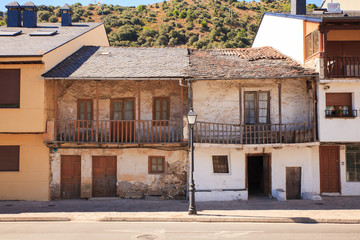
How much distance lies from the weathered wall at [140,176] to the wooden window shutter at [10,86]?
3.24 m

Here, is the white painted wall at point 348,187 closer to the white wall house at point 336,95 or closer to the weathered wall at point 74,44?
the white wall house at point 336,95

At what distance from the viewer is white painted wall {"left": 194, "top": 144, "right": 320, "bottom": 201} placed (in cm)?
1569

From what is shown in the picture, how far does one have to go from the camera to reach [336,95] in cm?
1559

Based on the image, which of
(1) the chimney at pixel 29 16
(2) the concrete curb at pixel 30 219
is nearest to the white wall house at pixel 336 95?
(2) the concrete curb at pixel 30 219

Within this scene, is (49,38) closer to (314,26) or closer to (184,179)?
(184,179)

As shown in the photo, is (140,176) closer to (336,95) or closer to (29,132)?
(29,132)

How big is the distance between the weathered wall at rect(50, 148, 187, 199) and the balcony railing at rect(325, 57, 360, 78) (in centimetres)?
795

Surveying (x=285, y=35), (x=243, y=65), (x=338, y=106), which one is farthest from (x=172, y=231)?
(x=285, y=35)

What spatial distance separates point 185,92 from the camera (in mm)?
16875

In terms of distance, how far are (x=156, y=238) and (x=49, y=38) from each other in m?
13.5

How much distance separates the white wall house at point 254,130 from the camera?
1552cm

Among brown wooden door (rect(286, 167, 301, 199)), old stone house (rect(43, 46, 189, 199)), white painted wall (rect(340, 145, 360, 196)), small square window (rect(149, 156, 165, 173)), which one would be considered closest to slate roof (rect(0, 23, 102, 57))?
old stone house (rect(43, 46, 189, 199))

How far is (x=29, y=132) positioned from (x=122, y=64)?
5654 millimetres

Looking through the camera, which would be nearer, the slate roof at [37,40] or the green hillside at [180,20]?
the slate roof at [37,40]
